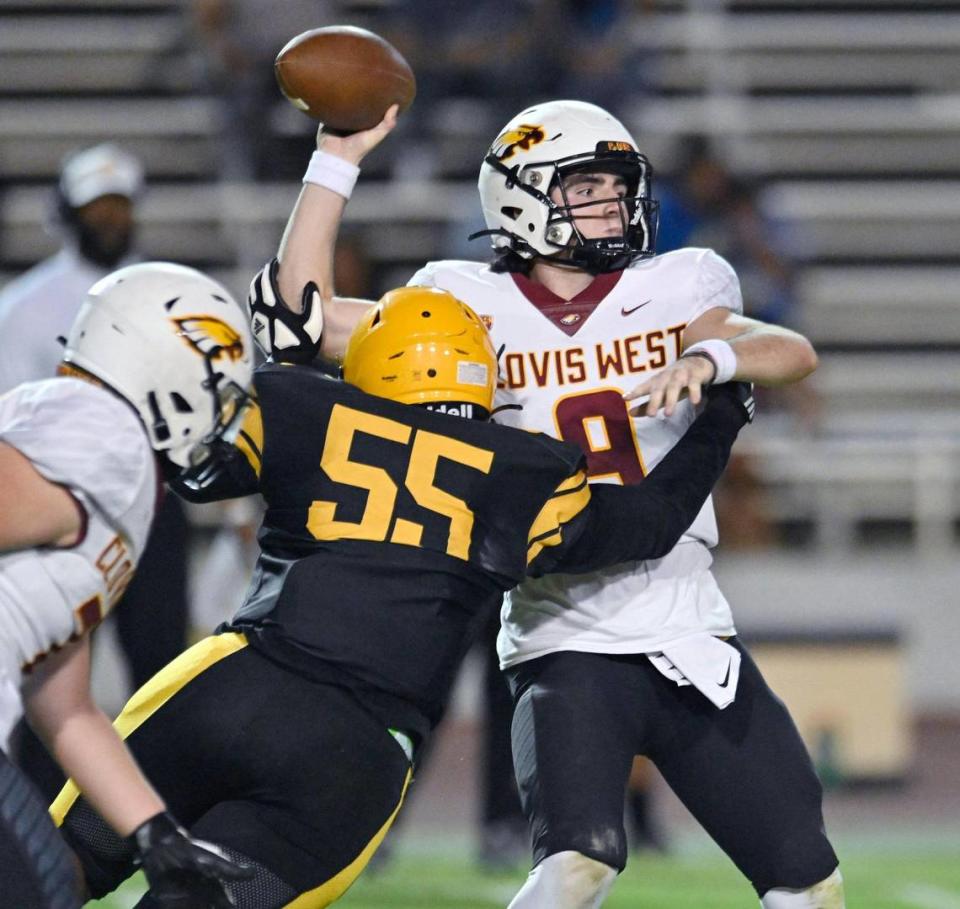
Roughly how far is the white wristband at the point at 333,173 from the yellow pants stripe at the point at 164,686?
93 cm

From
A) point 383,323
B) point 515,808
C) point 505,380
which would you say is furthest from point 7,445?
point 515,808

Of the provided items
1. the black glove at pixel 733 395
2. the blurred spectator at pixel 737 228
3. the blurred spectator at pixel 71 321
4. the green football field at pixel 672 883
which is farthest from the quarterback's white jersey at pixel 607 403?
the blurred spectator at pixel 737 228

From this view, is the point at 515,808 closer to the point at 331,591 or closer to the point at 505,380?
the point at 505,380

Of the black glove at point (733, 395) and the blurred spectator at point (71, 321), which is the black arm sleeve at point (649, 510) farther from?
the blurred spectator at point (71, 321)

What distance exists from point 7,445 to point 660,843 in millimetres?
3850

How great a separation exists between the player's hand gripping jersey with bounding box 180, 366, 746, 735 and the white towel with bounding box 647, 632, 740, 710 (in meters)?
0.34

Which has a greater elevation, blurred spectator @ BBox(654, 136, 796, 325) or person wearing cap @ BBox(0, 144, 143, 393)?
person wearing cap @ BBox(0, 144, 143, 393)

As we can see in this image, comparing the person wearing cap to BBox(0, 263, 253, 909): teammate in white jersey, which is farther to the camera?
the person wearing cap

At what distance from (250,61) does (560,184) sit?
592 cm

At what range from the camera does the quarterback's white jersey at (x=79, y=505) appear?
8.19 ft

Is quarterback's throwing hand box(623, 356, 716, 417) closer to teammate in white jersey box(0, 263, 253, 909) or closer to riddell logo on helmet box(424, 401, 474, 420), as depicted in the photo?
riddell logo on helmet box(424, 401, 474, 420)

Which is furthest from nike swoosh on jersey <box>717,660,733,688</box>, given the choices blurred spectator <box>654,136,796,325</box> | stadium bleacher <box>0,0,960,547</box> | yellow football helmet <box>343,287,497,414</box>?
stadium bleacher <box>0,0,960,547</box>

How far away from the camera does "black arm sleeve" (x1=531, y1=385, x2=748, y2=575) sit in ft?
10.1

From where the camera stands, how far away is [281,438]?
2947 mm
